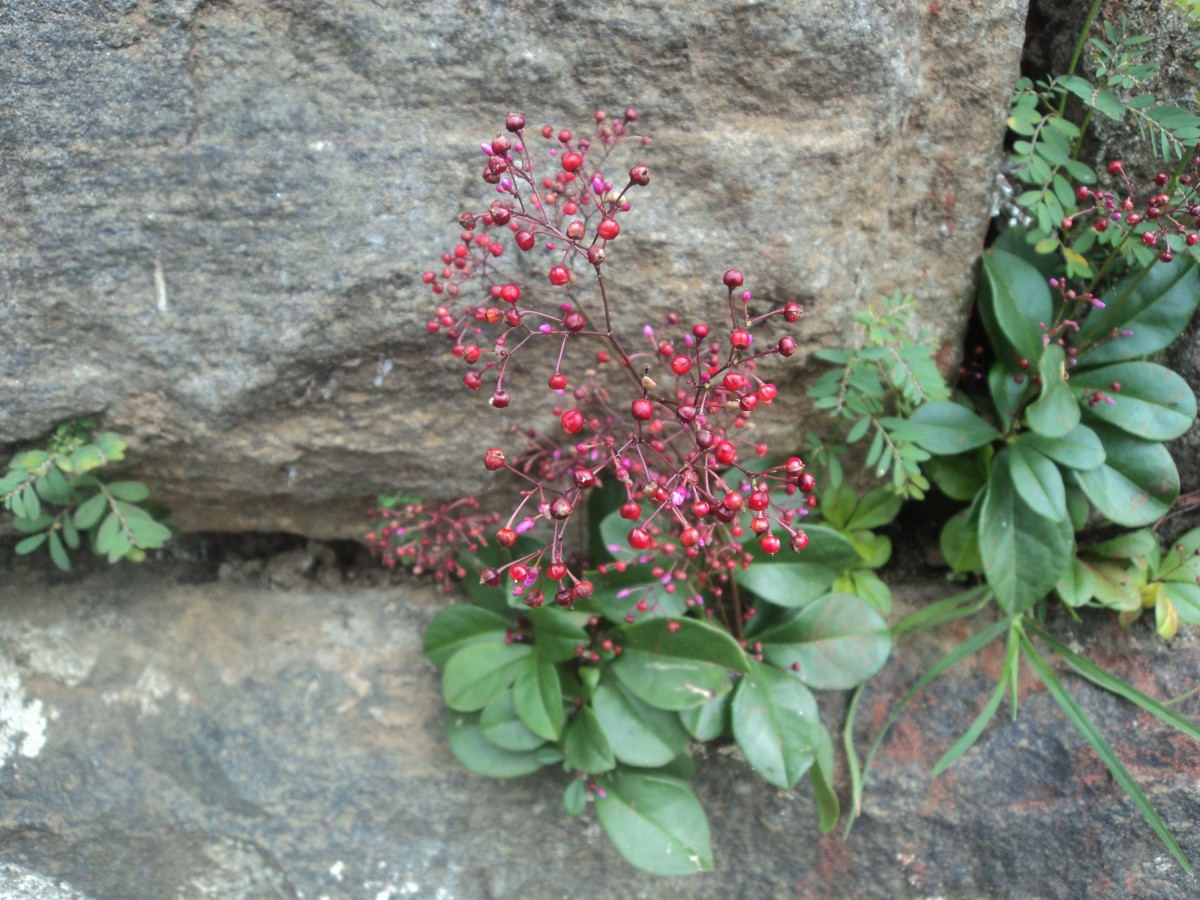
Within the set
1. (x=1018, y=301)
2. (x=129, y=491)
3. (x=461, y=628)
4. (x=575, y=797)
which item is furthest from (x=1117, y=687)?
(x=129, y=491)

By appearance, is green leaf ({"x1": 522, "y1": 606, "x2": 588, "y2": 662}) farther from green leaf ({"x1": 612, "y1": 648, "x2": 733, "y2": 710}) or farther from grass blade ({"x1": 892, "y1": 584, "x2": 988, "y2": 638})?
grass blade ({"x1": 892, "y1": 584, "x2": 988, "y2": 638})

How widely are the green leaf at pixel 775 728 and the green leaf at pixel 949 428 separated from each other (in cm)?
62

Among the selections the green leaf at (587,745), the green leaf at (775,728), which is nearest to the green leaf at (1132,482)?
the green leaf at (775,728)

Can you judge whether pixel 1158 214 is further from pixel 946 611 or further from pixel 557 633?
pixel 557 633

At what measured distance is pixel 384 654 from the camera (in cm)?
236

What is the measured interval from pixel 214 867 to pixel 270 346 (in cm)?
122

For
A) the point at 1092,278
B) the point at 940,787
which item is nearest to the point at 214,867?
the point at 940,787

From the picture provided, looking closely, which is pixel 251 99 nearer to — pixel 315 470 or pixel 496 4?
pixel 496 4

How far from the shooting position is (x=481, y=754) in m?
2.14

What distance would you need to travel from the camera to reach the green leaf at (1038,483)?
1.99m

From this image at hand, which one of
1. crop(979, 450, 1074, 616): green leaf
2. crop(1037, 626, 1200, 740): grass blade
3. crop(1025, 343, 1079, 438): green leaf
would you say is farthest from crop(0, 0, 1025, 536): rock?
crop(1037, 626, 1200, 740): grass blade

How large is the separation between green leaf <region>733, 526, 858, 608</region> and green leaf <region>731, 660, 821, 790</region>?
18 centimetres

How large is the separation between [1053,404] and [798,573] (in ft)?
2.11

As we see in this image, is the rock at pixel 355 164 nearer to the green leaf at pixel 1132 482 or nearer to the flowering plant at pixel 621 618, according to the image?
the flowering plant at pixel 621 618
